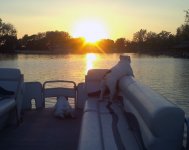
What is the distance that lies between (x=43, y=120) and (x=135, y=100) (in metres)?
3.83

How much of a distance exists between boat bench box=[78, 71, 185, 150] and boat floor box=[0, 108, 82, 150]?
678mm

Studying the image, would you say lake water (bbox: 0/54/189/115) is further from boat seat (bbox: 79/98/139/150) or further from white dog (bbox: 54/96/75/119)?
boat seat (bbox: 79/98/139/150)

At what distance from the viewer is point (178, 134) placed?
3799 millimetres

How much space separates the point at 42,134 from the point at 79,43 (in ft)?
460

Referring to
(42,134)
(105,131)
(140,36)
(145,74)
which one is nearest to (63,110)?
(42,134)

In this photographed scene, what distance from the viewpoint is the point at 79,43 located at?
5797 inches

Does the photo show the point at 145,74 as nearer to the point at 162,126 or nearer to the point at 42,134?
the point at 42,134

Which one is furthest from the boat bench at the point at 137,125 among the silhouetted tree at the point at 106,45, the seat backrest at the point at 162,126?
the silhouetted tree at the point at 106,45

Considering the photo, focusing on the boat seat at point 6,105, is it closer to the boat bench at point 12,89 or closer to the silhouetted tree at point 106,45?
the boat bench at point 12,89

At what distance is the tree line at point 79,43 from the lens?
132 m

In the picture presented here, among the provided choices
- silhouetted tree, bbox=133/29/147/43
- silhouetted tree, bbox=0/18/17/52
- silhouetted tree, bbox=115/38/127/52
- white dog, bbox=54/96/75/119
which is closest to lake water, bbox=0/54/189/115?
white dog, bbox=54/96/75/119

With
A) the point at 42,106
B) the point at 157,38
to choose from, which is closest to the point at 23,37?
the point at 157,38

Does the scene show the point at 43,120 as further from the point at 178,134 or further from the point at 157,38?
the point at 157,38

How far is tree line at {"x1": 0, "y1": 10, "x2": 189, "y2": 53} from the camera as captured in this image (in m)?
132
